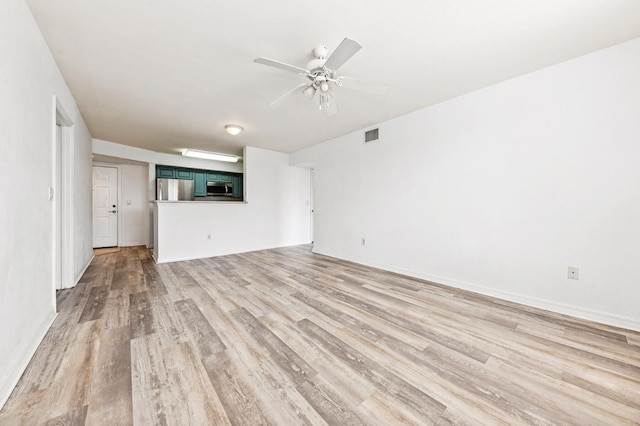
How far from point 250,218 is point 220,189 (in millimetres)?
1877

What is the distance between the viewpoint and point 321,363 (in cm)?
150

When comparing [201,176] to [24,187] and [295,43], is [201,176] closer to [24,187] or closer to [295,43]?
[24,187]

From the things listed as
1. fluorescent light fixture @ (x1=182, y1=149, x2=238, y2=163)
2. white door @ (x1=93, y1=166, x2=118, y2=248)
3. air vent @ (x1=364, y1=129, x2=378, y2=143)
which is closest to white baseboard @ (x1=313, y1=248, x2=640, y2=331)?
air vent @ (x1=364, y1=129, x2=378, y2=143)

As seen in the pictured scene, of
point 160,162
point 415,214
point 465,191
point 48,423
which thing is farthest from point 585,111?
point 160,162

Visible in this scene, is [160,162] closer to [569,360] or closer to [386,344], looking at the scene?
[386,344]

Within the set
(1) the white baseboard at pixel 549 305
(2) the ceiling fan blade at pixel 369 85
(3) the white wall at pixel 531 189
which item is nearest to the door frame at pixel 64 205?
(2) the ceiling fan blade at pixel 369 85

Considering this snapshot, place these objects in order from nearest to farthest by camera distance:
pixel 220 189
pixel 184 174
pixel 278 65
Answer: pixel 278 65
pixel 184 174
pixel 220 189

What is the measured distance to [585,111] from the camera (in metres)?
2.14

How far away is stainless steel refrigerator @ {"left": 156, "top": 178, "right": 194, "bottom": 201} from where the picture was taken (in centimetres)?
538

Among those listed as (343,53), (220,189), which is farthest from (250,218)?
(343,53)

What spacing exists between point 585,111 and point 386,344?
8.98 ft

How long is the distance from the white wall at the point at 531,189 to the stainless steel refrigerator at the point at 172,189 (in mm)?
4665

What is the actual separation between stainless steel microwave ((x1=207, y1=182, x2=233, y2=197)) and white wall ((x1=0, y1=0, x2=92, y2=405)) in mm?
4255

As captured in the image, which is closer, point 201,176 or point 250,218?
point 250,218
